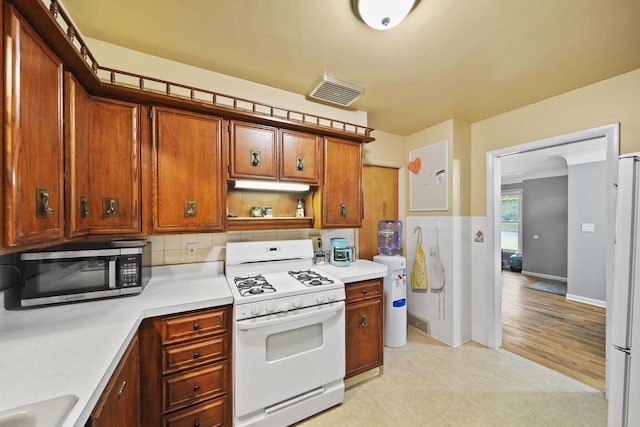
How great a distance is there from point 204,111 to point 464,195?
2.82 meters

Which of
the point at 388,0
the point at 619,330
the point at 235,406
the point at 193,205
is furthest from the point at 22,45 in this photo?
the point at 619,330

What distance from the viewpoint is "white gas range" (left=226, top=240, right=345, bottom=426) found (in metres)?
1.52

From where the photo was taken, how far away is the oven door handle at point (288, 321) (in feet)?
4.92

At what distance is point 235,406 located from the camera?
4.97 feet

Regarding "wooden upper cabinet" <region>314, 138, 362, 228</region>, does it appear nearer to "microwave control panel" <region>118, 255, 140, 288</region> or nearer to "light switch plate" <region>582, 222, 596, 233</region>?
"microwave control panel" <region>118, 255, 140, 288</region>

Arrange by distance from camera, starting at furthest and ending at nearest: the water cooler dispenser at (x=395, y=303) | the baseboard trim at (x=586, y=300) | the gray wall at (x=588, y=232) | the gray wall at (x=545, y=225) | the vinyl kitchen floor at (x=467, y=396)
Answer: the gray wall at (x=545, y=225), the gray wall at (x=588, y=232), the baseboard trim at (x=586, y=300), the water cooler dispenser at (x=395, y=303), the vinyl kitchen floor at (x=467, y=396)

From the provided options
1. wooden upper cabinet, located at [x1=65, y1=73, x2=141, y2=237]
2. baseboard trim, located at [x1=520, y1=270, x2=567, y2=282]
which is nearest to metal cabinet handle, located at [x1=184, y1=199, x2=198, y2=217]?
wooden upper cabinet, located at [x1=65, y1=73, x2=141, y2=237]

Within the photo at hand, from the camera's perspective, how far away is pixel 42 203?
0.99 m

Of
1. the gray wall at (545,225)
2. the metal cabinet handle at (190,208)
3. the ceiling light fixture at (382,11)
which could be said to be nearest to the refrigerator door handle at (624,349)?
the ceiling light fixture at (382,11)

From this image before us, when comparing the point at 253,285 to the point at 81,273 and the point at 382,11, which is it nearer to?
the point at 81,273

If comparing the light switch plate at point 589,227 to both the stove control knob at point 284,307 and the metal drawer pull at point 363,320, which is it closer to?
the metal drawer pull at point 363,320

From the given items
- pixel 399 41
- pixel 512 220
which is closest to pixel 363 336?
pixel 399 41

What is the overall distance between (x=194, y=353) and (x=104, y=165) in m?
1.29

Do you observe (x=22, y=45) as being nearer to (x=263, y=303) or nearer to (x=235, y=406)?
(x=263, y=303)
